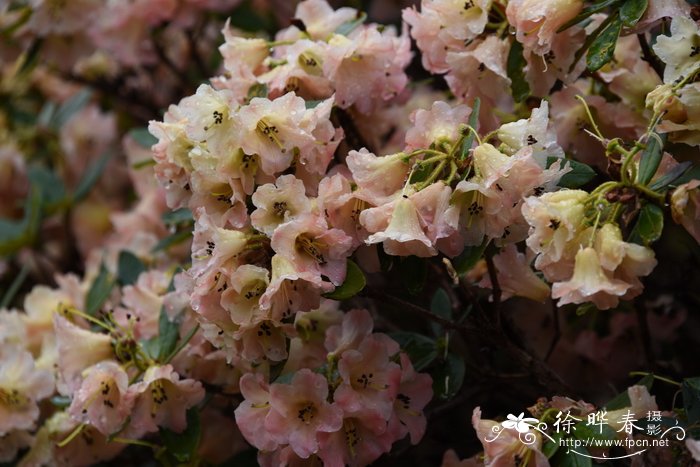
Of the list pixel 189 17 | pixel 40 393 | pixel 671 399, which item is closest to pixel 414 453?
pixel 671 399

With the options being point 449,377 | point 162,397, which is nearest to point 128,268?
point 162,397

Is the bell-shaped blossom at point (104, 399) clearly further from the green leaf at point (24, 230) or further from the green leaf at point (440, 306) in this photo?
the green leaf at point (24, 230)

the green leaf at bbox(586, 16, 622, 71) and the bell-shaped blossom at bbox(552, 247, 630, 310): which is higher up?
the green leaf at bbox(586, 16, 622, 71)

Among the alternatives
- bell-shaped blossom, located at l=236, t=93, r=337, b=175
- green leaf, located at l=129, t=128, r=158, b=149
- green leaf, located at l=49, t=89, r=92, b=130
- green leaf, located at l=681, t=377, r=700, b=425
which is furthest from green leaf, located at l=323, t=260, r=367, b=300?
green leaf, located at l=49, t=89, r=92, b=130

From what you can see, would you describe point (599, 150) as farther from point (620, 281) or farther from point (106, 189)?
point (106, 189)

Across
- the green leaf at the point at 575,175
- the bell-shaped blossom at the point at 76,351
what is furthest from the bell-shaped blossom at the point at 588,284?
the bell-shaped blossom at the point at 76,351

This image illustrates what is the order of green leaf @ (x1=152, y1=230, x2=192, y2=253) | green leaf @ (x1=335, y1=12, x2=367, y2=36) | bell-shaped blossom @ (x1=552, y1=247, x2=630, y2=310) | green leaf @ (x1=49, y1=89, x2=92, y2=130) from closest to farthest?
1. bell-shaped blossom @ (x1=552, y1=247, x2=630, y2=310)
2. green leaf @ (x1=335, y1=12, x2=367, y2=36)
3. green leaf @ (x1=152, y1=230, x2=192, y2=253)
4. green leaf @ (x1=49, y1=89, x2=92, y2=130)

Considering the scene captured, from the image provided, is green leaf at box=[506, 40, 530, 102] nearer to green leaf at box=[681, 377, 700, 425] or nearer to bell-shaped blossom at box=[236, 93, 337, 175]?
bell-shaped blossom at box=[236, 93, 337, 175]
